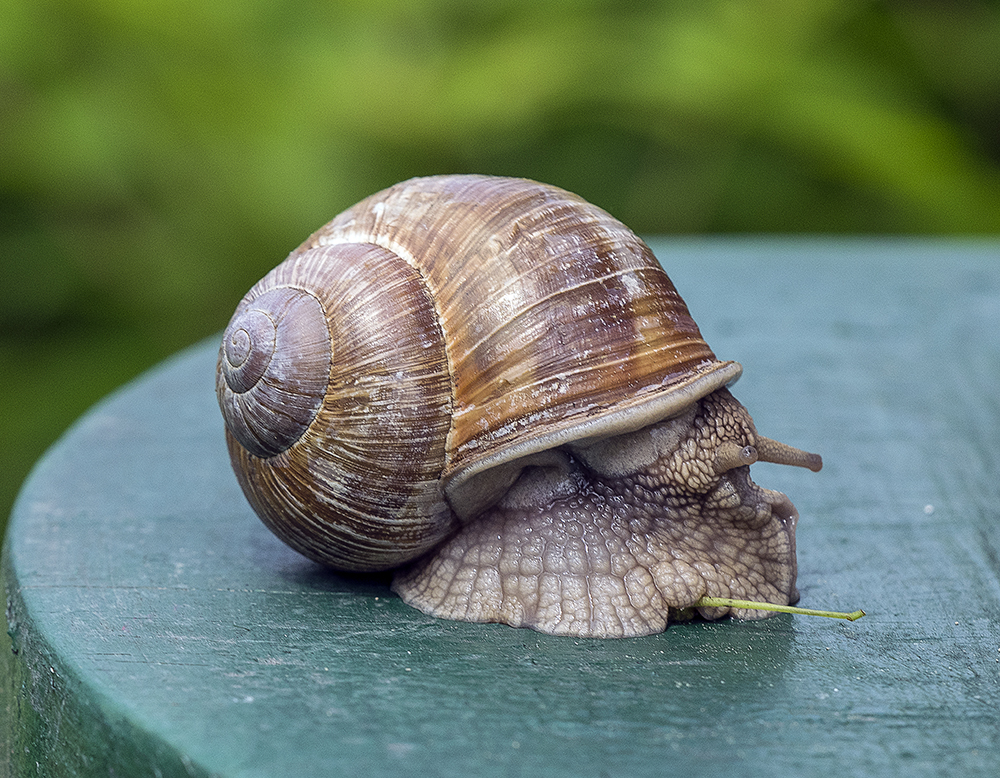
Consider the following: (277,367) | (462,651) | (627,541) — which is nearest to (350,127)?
(277,367)

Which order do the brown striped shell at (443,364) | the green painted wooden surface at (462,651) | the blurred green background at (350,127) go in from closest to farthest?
the green painted wooden surface at (462,651) < the brown striped shell at (443,364) < the blurred green background at (350,127)

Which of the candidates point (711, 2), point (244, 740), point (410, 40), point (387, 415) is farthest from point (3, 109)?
point (244, 740)

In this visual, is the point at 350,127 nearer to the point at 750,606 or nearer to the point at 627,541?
the point at 627,541

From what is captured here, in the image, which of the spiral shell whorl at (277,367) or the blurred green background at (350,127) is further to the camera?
the blurred green background at (350,127)

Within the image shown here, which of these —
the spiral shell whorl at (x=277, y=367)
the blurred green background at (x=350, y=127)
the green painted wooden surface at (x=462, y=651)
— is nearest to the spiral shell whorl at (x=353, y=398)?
the spiral shell whorl at (x=277, y=367)

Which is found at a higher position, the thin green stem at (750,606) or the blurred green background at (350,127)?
the blurred green background at (350,127)

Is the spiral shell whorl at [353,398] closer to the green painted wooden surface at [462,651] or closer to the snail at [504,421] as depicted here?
the snail at [504,421]

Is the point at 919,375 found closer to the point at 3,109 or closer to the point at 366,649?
the point at 366,649
